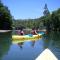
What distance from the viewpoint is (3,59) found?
43.7 ft

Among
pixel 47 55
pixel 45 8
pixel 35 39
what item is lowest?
pixel 35 39

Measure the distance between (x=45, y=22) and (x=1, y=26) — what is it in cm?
2340

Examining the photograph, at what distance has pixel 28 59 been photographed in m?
13.2

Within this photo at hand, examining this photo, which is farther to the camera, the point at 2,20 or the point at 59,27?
the point at 59,27

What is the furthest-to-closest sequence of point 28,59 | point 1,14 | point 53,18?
1. point 53,18
2. point 1,14
3. point 28,59

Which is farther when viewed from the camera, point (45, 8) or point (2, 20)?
point (45, 8)

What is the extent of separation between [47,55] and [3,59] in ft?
35.9

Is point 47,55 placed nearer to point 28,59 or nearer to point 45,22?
point 28,59

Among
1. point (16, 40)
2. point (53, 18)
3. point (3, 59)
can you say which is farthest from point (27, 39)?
point (53, 18)

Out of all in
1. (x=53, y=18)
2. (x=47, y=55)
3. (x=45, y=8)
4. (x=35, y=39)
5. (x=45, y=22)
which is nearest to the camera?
(x=47, y=55)

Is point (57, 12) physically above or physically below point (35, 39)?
above

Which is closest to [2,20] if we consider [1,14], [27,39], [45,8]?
[1,14]

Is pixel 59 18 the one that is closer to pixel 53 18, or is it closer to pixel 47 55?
pixel 53 18

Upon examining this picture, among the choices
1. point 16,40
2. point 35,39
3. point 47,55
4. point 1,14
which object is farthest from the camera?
point 1,14
